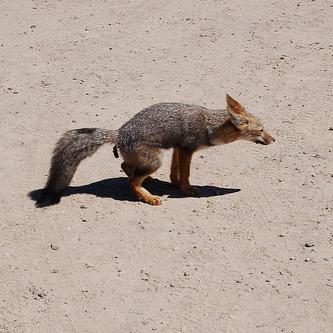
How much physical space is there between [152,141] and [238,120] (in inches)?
46.4

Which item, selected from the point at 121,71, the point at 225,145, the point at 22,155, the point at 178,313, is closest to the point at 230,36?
the point at 121,71

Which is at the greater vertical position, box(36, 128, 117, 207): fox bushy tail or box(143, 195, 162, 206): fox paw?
box(36, 128, 117, 207): fox bushy tail

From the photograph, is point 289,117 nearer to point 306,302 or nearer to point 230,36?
point 230,36

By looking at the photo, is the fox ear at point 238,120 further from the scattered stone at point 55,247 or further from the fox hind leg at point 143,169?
the scattered stone at point 55,247

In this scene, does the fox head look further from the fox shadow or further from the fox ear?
the fox shadow

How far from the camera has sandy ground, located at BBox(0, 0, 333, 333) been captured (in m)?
8.23

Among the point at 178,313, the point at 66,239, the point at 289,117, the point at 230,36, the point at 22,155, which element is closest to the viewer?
the point at 178,313

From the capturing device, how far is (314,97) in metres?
12.4

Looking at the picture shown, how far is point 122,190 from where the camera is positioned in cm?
1043

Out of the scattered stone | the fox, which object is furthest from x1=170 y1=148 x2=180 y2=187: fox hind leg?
the scattered stone

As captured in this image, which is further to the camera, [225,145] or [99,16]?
[99,16]

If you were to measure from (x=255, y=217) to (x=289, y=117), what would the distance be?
2.72 m

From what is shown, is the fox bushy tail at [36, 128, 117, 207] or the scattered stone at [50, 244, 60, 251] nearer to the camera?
the scattered stone at [50, 244, 60, 251]

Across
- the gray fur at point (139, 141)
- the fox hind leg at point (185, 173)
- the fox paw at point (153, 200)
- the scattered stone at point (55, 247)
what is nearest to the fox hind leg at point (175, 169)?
the fox hind leg at point (185, 173)
